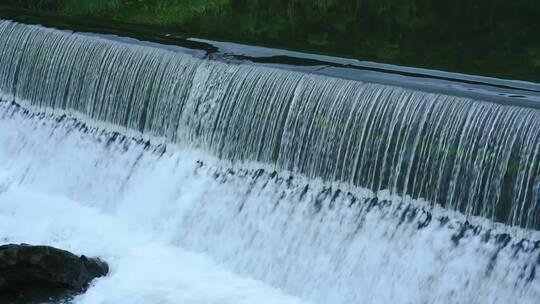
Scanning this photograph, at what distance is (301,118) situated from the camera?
7902 millimetres

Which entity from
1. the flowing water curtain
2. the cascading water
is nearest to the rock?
the cascading water

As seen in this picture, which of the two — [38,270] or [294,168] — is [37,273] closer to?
[38,270]

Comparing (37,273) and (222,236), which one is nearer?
(37,273)

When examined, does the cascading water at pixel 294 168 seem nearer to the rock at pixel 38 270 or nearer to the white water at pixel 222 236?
the white water at pixel 222 236

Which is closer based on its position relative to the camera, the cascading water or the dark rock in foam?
the cascading water

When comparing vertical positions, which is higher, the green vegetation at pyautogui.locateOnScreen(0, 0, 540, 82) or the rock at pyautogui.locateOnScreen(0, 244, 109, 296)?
the green vegetation at pyautogui.locateOnScreen(0, 0, 540, 82)

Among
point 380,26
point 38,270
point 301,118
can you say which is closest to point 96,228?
point 38,270

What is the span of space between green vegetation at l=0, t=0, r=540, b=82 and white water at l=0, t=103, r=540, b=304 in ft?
6.22

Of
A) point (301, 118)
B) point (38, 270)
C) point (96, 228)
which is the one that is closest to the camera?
point (38, 270)

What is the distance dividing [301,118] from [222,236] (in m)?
1.30

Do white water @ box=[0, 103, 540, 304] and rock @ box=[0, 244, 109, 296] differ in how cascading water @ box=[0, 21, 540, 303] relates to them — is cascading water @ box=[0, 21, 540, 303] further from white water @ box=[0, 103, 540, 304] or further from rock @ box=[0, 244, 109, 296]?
rock @ box=[0, 244, 109, 296]

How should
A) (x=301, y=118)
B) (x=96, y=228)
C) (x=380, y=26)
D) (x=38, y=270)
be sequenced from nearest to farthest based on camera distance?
(x=38, y=270), (x=301, y=118), (x=96, y=228), (x=380, y=26)

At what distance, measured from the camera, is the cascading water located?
6742 mm

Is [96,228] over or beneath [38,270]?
over
